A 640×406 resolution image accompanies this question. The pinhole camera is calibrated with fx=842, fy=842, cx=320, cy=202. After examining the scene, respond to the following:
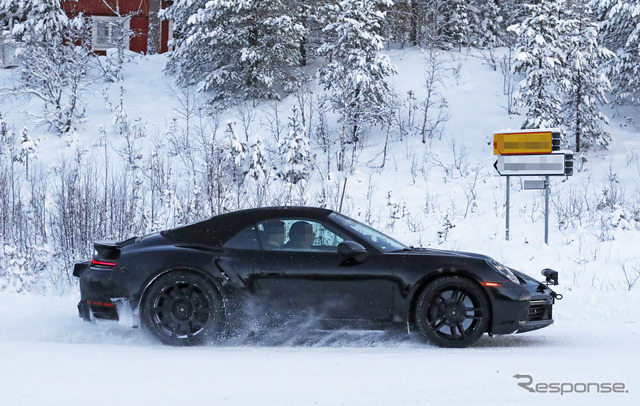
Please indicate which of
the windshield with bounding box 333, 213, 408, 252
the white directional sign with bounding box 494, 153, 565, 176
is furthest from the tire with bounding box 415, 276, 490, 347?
the white directional sign with bounding box 494, 153, 565, 176

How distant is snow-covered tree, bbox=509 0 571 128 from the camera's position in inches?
1051

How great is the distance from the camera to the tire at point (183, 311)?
806 cm

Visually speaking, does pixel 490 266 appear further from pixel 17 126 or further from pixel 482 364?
pixel 17 126

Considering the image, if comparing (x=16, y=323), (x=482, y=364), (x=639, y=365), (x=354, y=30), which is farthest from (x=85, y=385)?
(x=354, y=30)

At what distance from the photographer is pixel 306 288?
316 inches

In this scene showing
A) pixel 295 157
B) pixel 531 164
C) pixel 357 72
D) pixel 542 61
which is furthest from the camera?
pixel 357 72

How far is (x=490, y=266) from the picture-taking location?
809 centimetres

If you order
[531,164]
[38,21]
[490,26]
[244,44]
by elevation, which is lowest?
[531,164]

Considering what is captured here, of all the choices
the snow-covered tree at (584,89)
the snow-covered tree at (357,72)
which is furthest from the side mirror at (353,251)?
the snow-covered tree at (584,89)

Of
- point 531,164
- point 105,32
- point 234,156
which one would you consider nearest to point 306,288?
point 531,164

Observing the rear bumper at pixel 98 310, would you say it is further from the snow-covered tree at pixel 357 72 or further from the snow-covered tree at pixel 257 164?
the snow-covered tree at pixel 357 72

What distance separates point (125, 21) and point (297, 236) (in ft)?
121

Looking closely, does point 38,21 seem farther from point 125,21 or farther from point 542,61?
point 542,61

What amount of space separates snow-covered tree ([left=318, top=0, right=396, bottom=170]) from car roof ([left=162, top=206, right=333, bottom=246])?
1949 cm
